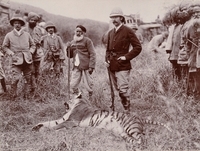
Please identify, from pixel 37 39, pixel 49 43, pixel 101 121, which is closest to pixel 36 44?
pixel 37 39

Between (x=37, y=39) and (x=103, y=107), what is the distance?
2.52 metres

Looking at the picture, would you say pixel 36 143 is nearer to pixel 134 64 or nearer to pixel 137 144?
pixel 137 144

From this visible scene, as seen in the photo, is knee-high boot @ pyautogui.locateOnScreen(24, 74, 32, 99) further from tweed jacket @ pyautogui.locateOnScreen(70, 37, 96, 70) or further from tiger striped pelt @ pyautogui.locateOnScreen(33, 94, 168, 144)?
tiger striped pelt @ pyautogui.locateOnScreen(33, 94, 168, 144)

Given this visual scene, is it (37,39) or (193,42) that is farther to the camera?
(37,39)

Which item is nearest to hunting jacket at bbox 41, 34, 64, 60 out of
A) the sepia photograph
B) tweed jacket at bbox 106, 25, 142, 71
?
the sepia photograph

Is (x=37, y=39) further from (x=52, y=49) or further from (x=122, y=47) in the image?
(x=122, y=47)

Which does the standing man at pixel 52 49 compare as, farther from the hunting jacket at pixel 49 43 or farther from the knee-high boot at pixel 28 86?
the knee-high boot at pixel 28 86

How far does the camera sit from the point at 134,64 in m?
8.33

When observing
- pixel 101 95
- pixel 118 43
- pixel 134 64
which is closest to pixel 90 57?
pixel 101 95

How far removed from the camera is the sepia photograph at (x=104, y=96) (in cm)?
341

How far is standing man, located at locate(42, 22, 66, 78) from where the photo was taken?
20.7 feet

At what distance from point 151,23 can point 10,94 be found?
11579mm

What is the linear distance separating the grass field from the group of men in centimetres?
36

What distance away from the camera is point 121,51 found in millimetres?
4441
